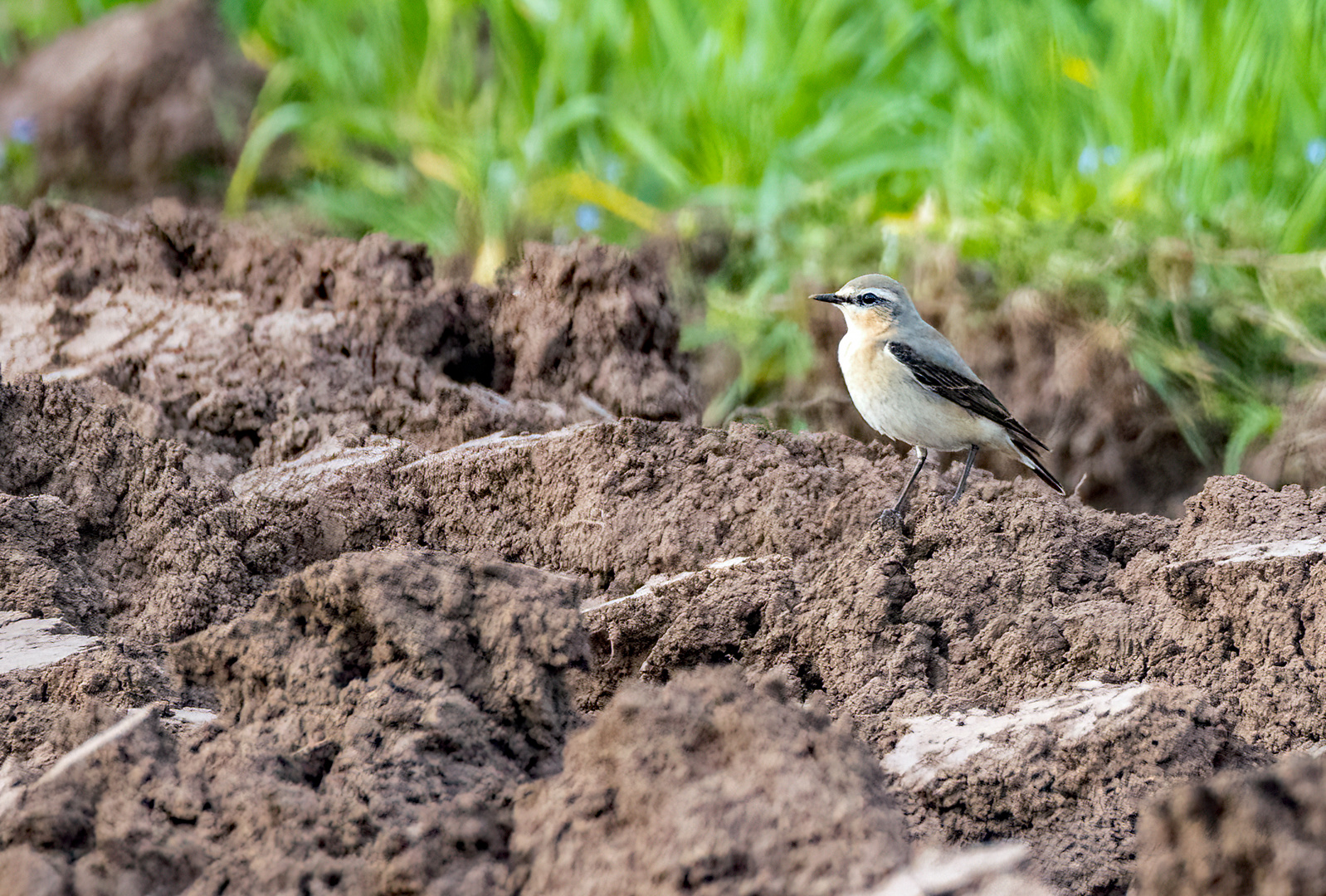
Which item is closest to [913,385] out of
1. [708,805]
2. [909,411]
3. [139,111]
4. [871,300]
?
[909,411]

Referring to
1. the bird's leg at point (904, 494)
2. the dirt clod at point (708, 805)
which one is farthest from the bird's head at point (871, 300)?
the dirt clod at point (708, 805)

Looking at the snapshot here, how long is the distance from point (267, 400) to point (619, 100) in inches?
140

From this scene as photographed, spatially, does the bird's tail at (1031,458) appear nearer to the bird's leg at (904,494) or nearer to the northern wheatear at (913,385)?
the northern wheatear at (913,385)

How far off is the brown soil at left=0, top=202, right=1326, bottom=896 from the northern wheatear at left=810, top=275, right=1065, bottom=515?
404 mm

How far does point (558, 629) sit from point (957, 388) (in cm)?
216

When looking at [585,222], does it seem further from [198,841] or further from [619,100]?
[198,841]

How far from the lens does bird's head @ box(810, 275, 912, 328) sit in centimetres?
377

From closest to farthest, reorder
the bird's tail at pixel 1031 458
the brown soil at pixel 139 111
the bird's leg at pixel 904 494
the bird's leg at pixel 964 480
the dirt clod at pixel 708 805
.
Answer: the dirt clod at pixel 708 805, the bird's leg at pixel 904 494, the bird's leg at pixel 964 480, the bird's tail at pixel 1031 458, the brown soil at pixel 139 111

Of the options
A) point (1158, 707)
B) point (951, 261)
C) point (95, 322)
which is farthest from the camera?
point (951, 261)

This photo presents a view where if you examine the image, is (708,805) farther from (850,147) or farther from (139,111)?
(139,111)

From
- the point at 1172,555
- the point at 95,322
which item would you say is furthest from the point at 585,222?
the point at 1172,555

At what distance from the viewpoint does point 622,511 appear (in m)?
2.54

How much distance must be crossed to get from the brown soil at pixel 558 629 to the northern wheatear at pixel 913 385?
1.33 feet

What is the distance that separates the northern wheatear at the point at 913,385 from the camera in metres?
3.51
